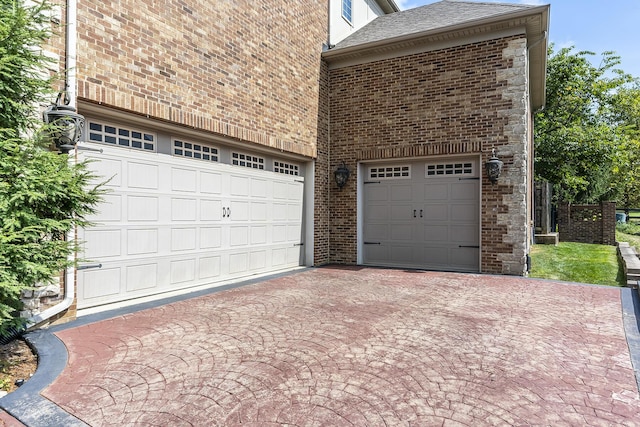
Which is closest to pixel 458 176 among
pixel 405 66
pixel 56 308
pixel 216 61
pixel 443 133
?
pixel 443 133

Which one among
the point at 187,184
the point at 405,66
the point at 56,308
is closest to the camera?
the point at 56,308

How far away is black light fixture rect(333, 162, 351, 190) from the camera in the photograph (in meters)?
8.91

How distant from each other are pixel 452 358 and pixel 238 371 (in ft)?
5.75

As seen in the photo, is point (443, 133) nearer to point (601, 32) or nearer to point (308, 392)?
point (308, 392)

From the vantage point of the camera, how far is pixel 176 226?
5.75 metres

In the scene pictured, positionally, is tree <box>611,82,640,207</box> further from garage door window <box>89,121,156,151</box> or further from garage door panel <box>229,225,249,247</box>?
garage door window <box>89,121,156,151</box>

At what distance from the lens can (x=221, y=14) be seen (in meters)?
6.23

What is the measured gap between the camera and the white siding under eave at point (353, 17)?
9.53 m

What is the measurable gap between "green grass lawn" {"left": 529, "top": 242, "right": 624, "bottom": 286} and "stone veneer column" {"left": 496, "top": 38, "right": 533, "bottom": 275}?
2.10ft

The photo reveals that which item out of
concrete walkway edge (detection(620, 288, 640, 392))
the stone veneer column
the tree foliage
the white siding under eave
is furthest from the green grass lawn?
the tree foliage

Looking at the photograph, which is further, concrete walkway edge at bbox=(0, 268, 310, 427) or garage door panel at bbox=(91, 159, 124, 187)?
garage door panel at bbox=(91, 159, 124, 187)

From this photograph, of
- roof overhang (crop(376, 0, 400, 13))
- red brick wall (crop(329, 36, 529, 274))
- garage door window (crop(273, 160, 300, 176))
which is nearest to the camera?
red brick wall (crop(329, 36, 529, 274))

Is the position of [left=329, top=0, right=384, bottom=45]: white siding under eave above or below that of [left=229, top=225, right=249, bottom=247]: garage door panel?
above

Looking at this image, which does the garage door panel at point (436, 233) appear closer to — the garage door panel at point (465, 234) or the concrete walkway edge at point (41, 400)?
the garage door panel at point (465, 234)
